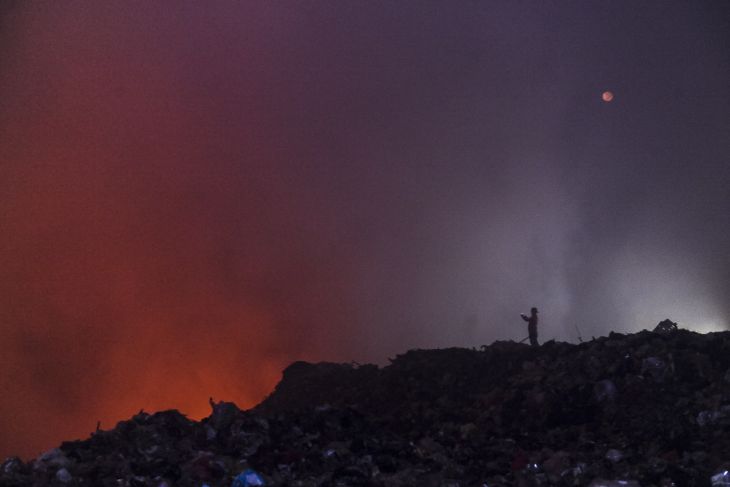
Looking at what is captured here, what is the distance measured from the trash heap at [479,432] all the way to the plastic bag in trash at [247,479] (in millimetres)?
13

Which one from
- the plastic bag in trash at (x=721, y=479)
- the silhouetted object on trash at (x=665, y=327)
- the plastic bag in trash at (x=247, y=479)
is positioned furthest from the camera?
the silhouetted object on trash at (x=665, y=327)

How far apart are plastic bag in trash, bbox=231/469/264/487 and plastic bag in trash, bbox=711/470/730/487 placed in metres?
4.21

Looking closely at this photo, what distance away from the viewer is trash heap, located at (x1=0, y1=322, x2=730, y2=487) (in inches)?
271

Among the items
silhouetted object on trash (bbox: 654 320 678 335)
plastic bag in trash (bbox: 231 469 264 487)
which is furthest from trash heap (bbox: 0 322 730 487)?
silhouetted object on trash (bbox: 654 320 678 335)

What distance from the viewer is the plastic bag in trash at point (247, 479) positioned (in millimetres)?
6508

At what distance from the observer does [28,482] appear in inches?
253

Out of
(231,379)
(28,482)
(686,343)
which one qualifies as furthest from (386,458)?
(231,379)

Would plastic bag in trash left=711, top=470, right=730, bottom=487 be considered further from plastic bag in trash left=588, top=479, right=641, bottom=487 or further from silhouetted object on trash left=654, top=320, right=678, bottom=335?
silhouetted object on trash left=654, top=320, right=678, bottom=335

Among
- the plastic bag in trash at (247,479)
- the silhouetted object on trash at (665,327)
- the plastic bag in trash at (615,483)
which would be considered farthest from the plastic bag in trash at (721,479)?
the silhouetted object on trash at (665,327)

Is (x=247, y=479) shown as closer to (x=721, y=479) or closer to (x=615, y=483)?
(x=615, y=483)

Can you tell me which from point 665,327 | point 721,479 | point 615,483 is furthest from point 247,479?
point 665,327

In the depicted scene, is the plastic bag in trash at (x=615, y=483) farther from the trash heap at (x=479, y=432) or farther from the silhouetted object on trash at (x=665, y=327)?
the silhouetted object on trash at (x=665, y=327)

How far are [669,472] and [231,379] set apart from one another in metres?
19.1

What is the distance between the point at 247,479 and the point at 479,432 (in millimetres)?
3339
